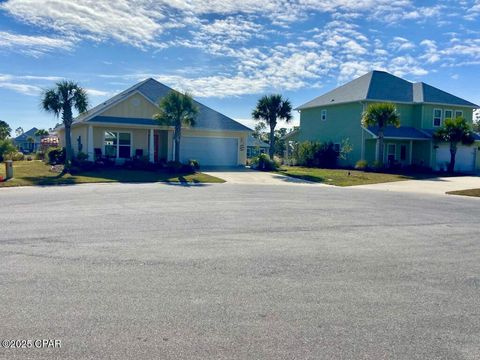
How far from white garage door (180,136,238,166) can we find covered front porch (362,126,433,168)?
1121 cm

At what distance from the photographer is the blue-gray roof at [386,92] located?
37744 mm

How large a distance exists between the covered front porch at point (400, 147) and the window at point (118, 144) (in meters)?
19.1

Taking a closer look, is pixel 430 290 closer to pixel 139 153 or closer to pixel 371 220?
pixel 371 220

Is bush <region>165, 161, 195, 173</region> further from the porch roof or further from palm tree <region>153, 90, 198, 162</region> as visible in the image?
the porch roof

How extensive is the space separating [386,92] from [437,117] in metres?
5.16

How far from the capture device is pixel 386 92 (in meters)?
38.4

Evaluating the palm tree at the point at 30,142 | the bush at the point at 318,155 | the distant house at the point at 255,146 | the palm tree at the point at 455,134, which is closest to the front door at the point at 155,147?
the bush at the point at 318,155

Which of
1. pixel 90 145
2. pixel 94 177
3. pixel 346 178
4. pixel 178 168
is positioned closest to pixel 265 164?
pixel 346 178

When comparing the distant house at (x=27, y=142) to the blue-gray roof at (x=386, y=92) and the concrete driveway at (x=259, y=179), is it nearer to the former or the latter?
the blue-gray roof at (x=386, y=92)

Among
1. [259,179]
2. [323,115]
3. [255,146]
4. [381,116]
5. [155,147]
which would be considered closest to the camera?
[259,179]

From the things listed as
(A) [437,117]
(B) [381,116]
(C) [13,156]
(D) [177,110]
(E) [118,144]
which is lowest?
(C) [13,156]

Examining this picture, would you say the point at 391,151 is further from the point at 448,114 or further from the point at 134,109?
the point at 134,109

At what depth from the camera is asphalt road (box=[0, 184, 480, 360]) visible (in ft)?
13.5

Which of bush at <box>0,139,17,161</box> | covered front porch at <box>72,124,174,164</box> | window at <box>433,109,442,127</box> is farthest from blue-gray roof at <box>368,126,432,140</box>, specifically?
bush at <box>0,139,17,161</box>
